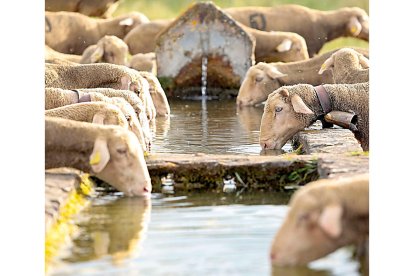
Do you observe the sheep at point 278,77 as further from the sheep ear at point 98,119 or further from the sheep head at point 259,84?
the sheep ear at point 98,119

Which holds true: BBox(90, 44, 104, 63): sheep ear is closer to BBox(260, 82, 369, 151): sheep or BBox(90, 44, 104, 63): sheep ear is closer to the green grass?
BBox(260, 82, 369, 151): sheep

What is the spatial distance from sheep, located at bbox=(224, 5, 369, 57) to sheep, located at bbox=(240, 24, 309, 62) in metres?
2.45

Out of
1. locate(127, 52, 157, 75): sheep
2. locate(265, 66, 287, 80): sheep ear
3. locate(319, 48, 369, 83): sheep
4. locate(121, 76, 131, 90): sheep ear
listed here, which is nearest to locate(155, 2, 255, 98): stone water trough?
locate(127, 52, 157, 75): sheep

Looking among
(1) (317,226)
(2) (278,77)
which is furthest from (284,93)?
(1) (317,226)

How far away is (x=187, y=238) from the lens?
24.6 feet

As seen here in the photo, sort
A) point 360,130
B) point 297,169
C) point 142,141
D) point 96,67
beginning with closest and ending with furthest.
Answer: point 297,169 < point 142,141 < point 360,130 < point 96,67

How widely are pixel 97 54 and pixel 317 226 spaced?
1416 centimetres

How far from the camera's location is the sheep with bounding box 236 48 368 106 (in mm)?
17516

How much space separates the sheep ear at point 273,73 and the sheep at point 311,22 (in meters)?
7.99

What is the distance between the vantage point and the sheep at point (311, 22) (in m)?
26.0

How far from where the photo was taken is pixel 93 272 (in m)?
6.73
